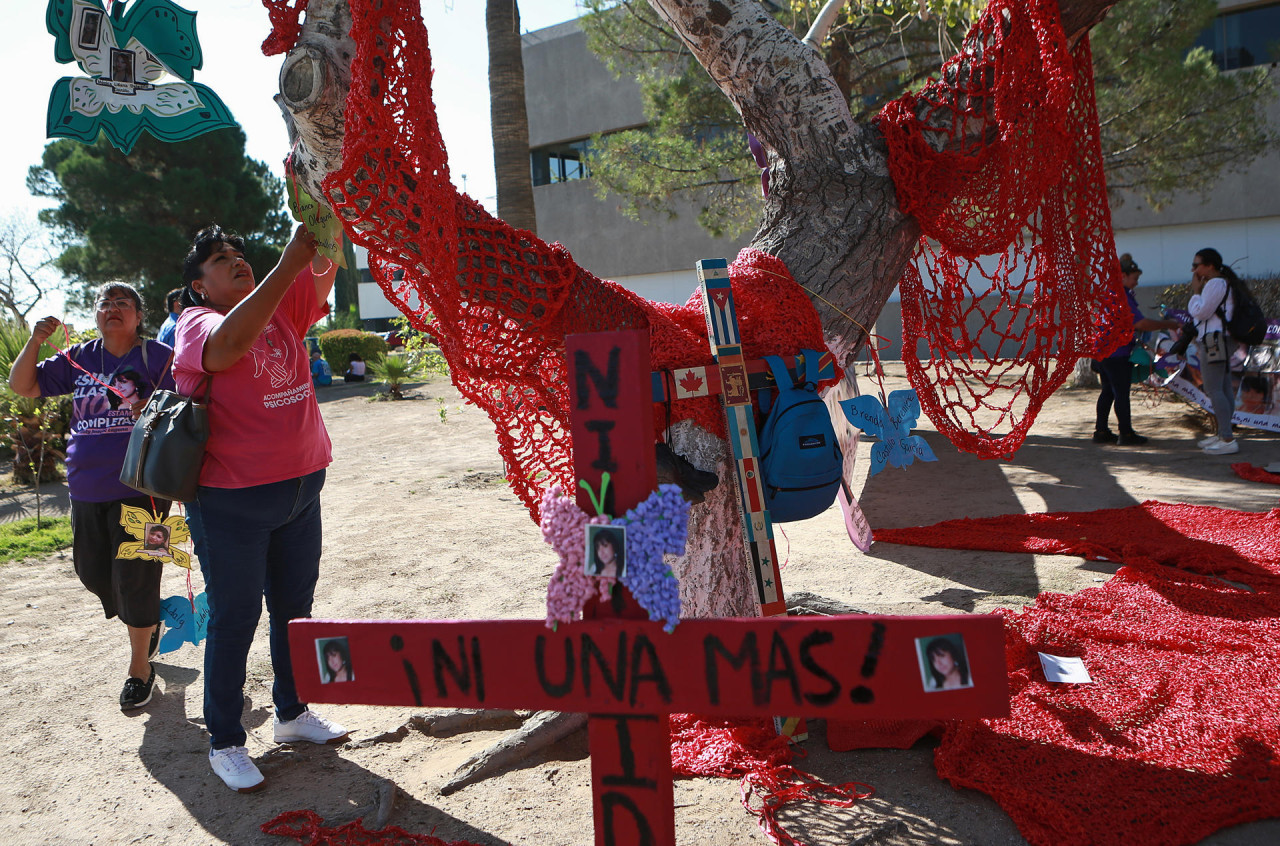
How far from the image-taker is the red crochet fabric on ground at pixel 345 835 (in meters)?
2.23

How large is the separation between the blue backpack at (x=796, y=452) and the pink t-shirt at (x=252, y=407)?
135 centimetres

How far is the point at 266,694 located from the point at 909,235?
303 centimetres

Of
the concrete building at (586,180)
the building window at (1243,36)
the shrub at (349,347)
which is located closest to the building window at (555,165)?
the concrete building at (586,180)

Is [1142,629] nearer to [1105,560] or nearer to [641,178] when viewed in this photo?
[1105,560]

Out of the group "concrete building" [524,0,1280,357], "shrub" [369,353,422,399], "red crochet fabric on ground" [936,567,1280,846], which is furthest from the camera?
"concrete building" [524,0,1280,357]

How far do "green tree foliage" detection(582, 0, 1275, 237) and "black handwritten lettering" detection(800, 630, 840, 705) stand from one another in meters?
6.84

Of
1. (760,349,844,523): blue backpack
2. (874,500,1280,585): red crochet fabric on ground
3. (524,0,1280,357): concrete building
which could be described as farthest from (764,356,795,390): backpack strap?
(524,0,1280,357): concrete building

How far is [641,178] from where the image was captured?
30.0 ft

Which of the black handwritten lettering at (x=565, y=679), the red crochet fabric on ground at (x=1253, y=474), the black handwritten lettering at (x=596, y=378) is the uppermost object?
the black handwritten lettering at (x=596, y=378)

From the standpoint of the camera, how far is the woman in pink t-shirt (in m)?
2.50

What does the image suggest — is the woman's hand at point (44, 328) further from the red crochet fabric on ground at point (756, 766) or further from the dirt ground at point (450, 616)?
the red crochet fabric on ground at point (756, 766)

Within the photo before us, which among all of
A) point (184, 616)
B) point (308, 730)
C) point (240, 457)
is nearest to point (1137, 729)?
point (308, 730)

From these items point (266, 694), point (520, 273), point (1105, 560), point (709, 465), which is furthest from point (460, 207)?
point (1105, 560)

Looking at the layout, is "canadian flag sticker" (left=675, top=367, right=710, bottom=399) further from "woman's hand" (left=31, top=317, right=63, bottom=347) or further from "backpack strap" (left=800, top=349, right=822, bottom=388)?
"woman's hand" (left=31, top=317, right=63, bottom=347)
